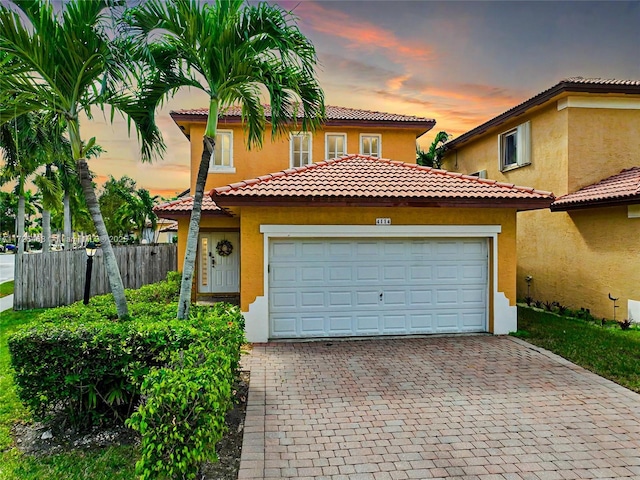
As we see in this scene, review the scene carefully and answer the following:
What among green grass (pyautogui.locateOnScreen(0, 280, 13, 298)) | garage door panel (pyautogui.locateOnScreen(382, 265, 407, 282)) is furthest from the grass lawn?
green grass (pyautogui.locateOnScreen(0, 280, 13, 298))

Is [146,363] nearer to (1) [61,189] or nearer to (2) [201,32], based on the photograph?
(2) [201,32]

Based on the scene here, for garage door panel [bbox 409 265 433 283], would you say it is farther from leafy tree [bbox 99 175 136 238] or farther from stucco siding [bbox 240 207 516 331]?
leafy tree [bbox 99 175 136 238]

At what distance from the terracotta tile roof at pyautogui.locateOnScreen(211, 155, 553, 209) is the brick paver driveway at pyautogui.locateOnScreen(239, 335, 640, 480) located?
3442 mm

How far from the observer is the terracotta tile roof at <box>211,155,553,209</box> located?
30.1 feet

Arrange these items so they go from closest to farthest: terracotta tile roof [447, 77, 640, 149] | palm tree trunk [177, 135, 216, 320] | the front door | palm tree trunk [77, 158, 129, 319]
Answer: palm tree trunk [77, 158, 129, 319] → palm tree trunk [177, 135, 216, 320] → terracotta tile roof [447, 77, 640, 149] → the front door

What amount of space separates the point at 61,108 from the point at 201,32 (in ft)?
8.56

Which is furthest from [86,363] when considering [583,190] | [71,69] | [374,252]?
[583,190]

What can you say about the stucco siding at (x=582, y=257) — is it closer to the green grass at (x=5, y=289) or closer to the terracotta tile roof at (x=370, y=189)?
the terracotta tile roof at (x=370, y=189)

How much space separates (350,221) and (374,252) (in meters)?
1.01

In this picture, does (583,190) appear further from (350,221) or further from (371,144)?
(350,221)

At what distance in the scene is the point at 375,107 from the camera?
19.1 meters

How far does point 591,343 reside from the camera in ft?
30.7

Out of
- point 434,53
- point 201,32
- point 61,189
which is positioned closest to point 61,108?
point 201,32

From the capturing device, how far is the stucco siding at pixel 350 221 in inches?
378
